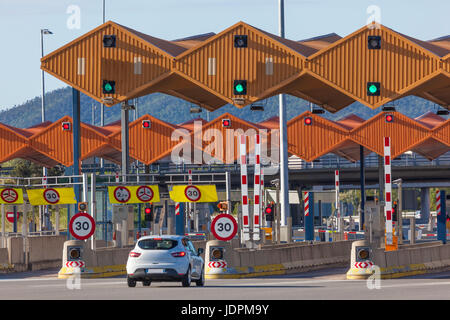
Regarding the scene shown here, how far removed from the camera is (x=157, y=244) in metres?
23.5

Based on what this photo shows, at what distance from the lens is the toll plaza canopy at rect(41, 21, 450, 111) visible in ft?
112

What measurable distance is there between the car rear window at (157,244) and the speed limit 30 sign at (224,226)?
3351 mm

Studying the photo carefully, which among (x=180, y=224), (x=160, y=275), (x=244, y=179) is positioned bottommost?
(x=160, y=275)

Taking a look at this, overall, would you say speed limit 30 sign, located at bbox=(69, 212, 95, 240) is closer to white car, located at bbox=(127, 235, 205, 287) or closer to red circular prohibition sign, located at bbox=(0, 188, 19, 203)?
white car, located at bbox=(127, 235, 205, 287)

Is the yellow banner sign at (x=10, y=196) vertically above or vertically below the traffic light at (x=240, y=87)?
below

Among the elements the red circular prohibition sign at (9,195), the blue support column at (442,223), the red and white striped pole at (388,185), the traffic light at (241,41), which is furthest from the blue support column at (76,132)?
the red and white striped pole at (388,185)

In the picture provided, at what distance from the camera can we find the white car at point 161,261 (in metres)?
23.0

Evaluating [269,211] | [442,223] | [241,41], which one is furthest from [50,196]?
[442,223]

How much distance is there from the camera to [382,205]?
30.2 m

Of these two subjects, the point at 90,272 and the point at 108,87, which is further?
the point at 108,87

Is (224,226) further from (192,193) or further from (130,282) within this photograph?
(192,193)

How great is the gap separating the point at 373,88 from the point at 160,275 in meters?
13.0

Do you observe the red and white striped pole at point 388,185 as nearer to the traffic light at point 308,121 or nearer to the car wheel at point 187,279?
the car wheel at point 187,279

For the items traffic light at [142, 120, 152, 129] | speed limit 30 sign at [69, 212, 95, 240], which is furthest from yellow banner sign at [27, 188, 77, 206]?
traffic light at [142, 120, 152, 129]
